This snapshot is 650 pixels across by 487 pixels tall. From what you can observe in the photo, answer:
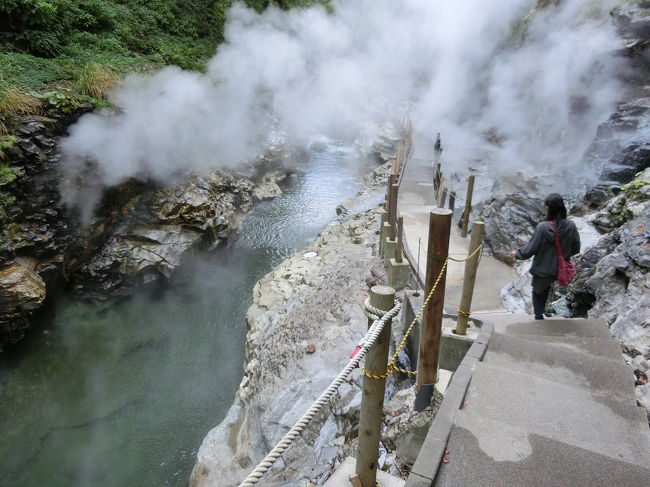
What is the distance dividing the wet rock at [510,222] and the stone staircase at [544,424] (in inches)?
146

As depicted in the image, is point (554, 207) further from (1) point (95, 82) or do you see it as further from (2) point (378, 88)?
(2) point (378, 88)

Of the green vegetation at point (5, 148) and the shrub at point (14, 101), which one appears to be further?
the shrub at point (14, 101)

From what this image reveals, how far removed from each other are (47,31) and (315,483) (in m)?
11.6

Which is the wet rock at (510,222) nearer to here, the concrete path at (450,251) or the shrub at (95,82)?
the concrete path at (450,251)

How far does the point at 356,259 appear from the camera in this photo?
28.3ft

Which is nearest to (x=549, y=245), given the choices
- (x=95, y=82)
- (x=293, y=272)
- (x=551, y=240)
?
(x=551, y=240)

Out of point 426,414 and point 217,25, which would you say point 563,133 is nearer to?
point 426,414

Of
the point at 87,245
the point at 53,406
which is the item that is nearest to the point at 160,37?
the point at 87,245

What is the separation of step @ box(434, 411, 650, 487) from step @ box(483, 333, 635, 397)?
0.73 metres

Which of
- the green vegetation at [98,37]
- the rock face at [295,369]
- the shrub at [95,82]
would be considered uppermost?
the green vegetation at [98,37]

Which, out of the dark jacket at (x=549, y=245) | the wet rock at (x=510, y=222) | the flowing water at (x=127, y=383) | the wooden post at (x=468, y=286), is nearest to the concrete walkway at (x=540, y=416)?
the wooden post at (x=468, y=286)

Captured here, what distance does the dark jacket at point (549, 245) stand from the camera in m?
3.40

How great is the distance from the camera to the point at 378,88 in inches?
1025

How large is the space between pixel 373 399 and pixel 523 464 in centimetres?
83
